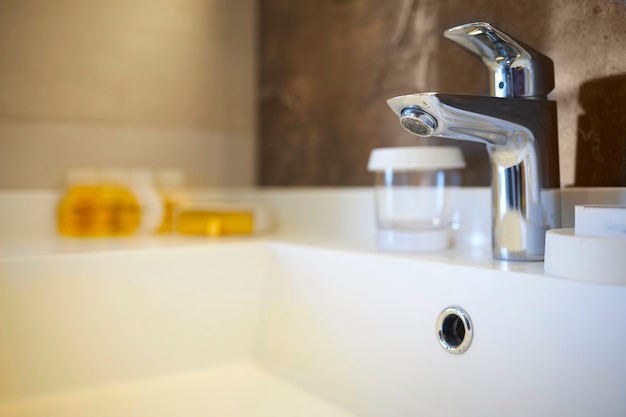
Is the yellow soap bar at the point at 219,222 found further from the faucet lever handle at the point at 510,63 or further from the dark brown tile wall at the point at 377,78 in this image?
the faucet lever handle at the point at 510,63

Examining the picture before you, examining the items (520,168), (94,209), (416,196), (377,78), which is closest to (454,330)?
(520,168)

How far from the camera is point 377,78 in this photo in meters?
0.94

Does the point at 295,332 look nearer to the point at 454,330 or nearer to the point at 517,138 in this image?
the point at 454,330

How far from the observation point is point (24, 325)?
2.23 ft

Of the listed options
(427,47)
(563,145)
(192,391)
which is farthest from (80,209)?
(563,145)

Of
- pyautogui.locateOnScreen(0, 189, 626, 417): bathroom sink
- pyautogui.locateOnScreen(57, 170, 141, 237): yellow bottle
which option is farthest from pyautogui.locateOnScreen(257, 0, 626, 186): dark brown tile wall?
pyautogui.locateOnScreen(57, 170, 141, 237): yellow bottle

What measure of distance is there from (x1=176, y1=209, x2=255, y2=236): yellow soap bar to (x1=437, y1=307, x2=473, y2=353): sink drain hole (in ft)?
1.56

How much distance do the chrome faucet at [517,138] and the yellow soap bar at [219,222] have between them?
47cm

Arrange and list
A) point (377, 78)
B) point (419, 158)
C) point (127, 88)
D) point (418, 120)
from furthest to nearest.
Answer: point (127, 88)
point (377, 78)
point (419, 158)
point (418, 120)

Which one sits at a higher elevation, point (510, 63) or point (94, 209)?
point (510, 63)

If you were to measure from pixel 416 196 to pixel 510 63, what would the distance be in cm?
27

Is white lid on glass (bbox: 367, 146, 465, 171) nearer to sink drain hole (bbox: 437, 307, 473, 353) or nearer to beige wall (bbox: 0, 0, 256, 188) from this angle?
sink drain hole (bbox: 437, 307, 473, 353)

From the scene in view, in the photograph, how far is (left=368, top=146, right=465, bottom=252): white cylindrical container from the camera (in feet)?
2.41

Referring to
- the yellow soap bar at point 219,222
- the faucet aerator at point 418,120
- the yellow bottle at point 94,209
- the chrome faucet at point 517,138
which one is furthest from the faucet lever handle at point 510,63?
the yellow bottle at point 94,209
